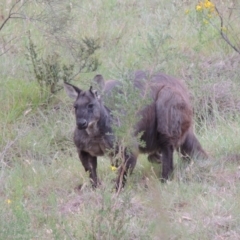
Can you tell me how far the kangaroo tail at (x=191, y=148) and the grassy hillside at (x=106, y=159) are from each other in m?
0.13

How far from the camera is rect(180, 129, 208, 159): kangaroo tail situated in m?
7.83

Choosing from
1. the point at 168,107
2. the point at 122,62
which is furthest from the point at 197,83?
the point at 168,107

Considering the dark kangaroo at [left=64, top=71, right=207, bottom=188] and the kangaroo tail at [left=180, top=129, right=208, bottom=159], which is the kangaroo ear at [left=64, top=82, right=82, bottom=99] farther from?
the kangaroo tail at [left=180, top=129, right=208, bottom=159]

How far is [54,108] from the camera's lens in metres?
9.70

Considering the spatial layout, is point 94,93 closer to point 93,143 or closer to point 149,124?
point 93,143

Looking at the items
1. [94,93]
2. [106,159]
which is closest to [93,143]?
[94,93]

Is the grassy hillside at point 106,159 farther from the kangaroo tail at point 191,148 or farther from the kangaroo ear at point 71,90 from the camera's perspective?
the kangaroo ear at point 71,90

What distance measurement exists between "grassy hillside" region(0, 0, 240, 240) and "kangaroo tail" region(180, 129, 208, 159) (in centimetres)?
13

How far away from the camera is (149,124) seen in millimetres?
7418

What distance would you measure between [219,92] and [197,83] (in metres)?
0.31

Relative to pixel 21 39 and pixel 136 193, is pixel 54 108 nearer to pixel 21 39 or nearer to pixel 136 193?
pixel 21 39

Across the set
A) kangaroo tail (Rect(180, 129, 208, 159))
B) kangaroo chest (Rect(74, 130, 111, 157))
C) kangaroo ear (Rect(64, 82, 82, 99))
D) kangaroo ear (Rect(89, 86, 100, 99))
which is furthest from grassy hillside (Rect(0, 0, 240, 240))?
kangaroo ear (Rect(64, 82, 82, 99))

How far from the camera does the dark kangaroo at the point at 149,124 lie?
22.9 feet

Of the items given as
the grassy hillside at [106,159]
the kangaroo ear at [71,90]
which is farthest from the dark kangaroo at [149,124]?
the grassy hillside at [106,159]
